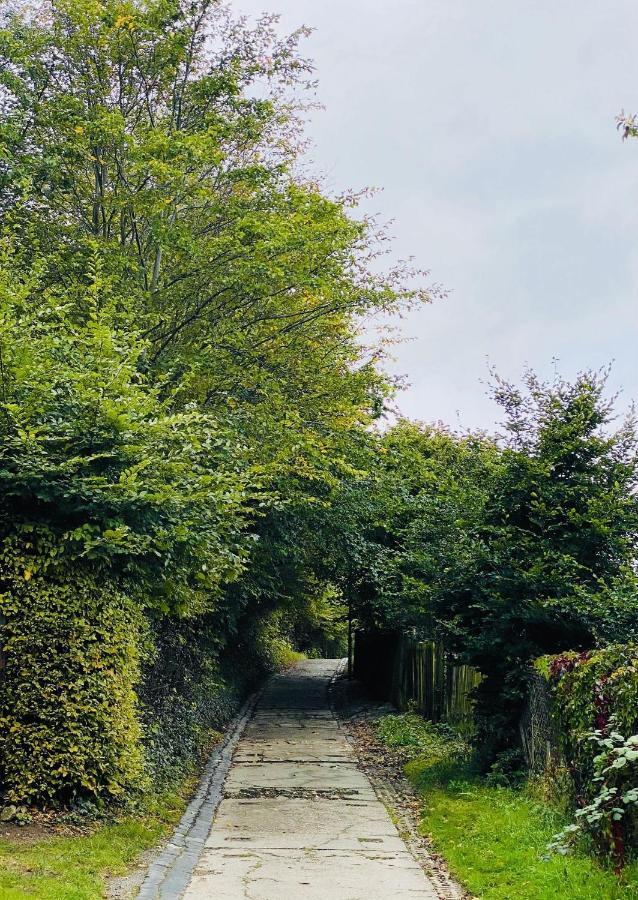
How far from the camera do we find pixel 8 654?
8141 millimetres

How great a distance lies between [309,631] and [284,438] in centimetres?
3668

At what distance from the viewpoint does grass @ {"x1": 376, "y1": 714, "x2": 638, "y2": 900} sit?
20.2 ft

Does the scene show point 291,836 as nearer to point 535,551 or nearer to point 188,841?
point 188,841

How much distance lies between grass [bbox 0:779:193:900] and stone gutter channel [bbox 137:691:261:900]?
214 mm

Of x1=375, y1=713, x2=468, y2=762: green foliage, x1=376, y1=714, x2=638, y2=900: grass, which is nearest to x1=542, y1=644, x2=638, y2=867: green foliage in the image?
x1=376, y1=714, x2=638, y2=900: grass

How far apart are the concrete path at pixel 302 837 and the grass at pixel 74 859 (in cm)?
64

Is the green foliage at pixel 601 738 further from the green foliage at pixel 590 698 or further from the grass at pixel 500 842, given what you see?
the grass at pixel 500 842

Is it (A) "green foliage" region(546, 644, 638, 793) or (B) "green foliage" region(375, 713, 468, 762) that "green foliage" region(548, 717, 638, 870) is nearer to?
(A) "green foliage" region(546, 644, 638, 793)

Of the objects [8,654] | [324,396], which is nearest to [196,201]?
[324,396]

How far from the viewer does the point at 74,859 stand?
23.2 ft

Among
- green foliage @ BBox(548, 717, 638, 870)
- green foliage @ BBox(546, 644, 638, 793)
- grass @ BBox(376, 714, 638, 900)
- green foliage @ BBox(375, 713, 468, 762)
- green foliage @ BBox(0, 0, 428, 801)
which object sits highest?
green foliage @ BBox(0, 0, 428, 801)

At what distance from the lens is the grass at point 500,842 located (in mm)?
6145

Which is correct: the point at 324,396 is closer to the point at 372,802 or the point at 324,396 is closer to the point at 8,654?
the point at 372,802

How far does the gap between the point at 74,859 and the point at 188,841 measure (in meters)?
1.74
